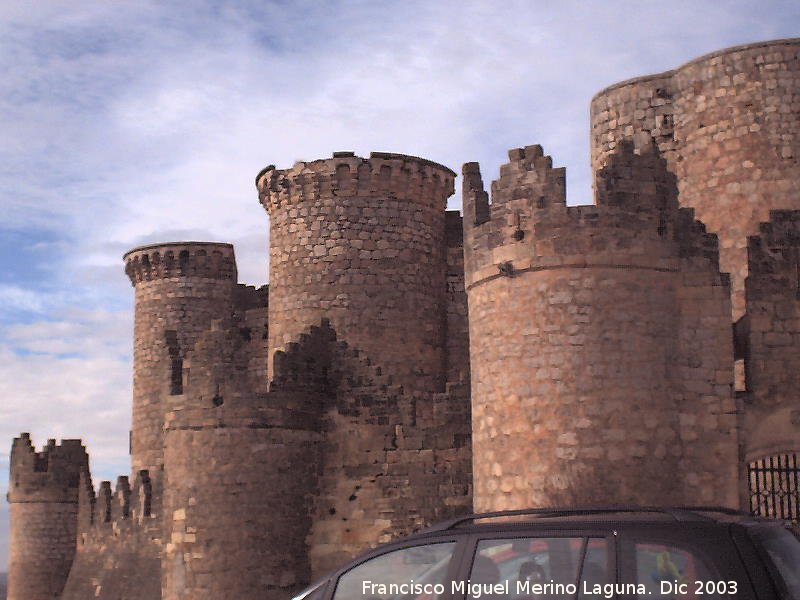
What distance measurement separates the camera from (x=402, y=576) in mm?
6332

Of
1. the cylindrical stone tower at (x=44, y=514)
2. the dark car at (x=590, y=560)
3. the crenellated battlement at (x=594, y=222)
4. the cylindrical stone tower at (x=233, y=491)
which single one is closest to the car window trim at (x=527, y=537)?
the dark car at (x=590, y=560)

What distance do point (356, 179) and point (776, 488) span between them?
951 cm

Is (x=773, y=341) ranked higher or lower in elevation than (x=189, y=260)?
lower

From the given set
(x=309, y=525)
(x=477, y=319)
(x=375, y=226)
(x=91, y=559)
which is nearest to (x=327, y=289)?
(x=375, y=226)

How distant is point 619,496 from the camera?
42.6 feet

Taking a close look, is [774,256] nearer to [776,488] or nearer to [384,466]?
[776,488]

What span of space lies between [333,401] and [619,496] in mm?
7820

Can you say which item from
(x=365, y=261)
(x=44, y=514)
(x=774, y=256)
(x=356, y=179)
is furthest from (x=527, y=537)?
(x=44, y=514)

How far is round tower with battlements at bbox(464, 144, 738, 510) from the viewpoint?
43.2ft

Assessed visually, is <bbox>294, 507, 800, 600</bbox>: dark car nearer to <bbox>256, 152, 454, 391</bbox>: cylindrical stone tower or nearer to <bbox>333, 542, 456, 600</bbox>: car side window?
<bbox>333, 542, 456, 600</bbox>: car side window

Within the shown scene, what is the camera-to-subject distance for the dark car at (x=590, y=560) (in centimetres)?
577

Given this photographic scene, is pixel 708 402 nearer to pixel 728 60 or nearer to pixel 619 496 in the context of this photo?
pixel 619 496

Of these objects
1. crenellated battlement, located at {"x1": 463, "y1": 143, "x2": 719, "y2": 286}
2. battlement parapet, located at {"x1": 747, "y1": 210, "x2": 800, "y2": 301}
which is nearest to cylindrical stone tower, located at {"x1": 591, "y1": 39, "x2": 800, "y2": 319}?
battlement parapet, located at {"x1": 747, "y1": 210, "x2": 800, "y2": 301}

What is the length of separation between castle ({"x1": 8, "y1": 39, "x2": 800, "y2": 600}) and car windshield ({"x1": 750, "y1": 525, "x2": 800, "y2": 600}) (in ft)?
22.8
